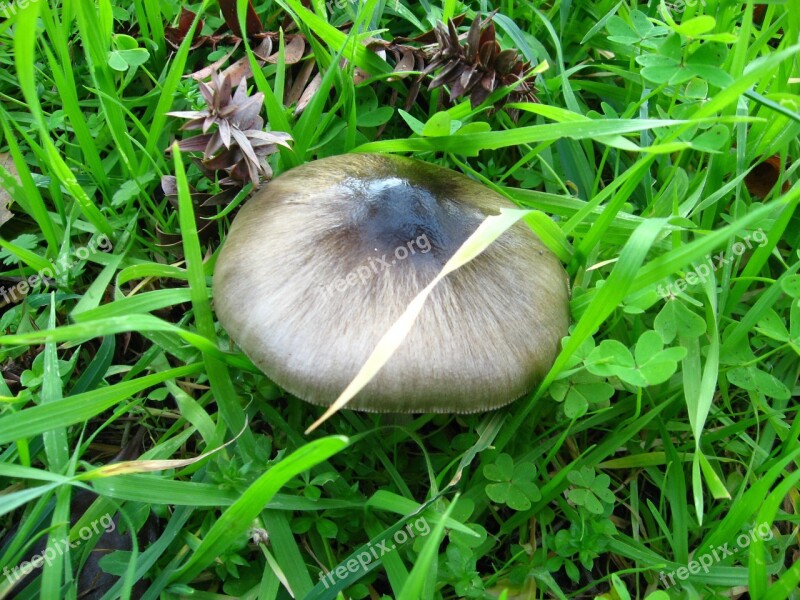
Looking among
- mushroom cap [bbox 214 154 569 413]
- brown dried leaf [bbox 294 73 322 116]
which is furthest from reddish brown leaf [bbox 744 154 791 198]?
brown dried leaf [bbox 294 73 322 116]

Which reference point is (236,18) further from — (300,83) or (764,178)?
(764,178)

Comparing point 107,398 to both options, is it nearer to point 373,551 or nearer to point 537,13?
point 373,551

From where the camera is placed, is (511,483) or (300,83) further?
(300,83)

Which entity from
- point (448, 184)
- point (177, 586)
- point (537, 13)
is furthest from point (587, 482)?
point (537, 13)

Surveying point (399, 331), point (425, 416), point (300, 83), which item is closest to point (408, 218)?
point (399, 331)

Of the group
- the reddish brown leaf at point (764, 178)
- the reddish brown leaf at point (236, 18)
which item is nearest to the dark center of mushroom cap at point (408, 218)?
the reddish brown leaf at point (236, 18)
